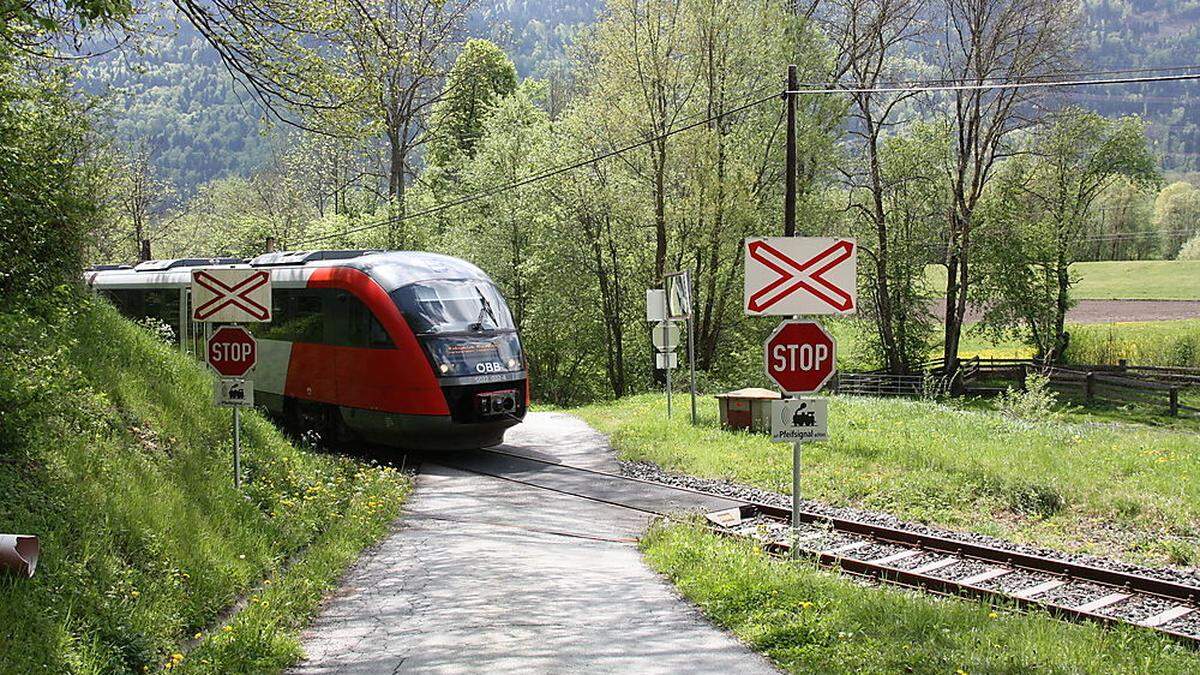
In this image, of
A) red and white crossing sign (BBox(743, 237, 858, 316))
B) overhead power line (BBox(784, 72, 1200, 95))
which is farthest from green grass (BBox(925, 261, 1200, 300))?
red and white crossing sign (BBox(743, 237, 858, 316))

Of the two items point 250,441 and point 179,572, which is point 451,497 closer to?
point 250,441

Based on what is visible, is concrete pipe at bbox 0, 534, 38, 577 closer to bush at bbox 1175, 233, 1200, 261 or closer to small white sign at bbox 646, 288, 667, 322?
small white sign at bbox 646, 288, 667, 322

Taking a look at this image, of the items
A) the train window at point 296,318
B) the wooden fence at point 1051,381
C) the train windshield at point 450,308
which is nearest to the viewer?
the train windshield at point 450,308

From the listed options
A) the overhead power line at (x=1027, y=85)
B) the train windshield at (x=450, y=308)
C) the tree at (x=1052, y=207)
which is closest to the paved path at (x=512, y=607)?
the train windshield at (x=450, y=308)

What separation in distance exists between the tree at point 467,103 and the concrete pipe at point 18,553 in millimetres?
44588

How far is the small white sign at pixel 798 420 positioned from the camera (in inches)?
340

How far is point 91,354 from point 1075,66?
35291 mm

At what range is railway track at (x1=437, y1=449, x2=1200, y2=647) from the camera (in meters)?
8.35

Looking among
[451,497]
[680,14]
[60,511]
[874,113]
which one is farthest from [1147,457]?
[874,113]

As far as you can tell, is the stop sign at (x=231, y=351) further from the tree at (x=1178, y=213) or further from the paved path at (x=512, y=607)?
the tree at (x=1178, y=213)

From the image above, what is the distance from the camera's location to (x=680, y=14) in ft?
106

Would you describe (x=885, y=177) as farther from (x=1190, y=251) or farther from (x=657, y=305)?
(x=1190, y=251)

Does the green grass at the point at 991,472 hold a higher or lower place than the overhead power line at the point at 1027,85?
lower

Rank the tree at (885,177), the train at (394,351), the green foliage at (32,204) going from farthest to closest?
the tree at (885,177) → the train at (394,351) → the green foliage at (32,204)
